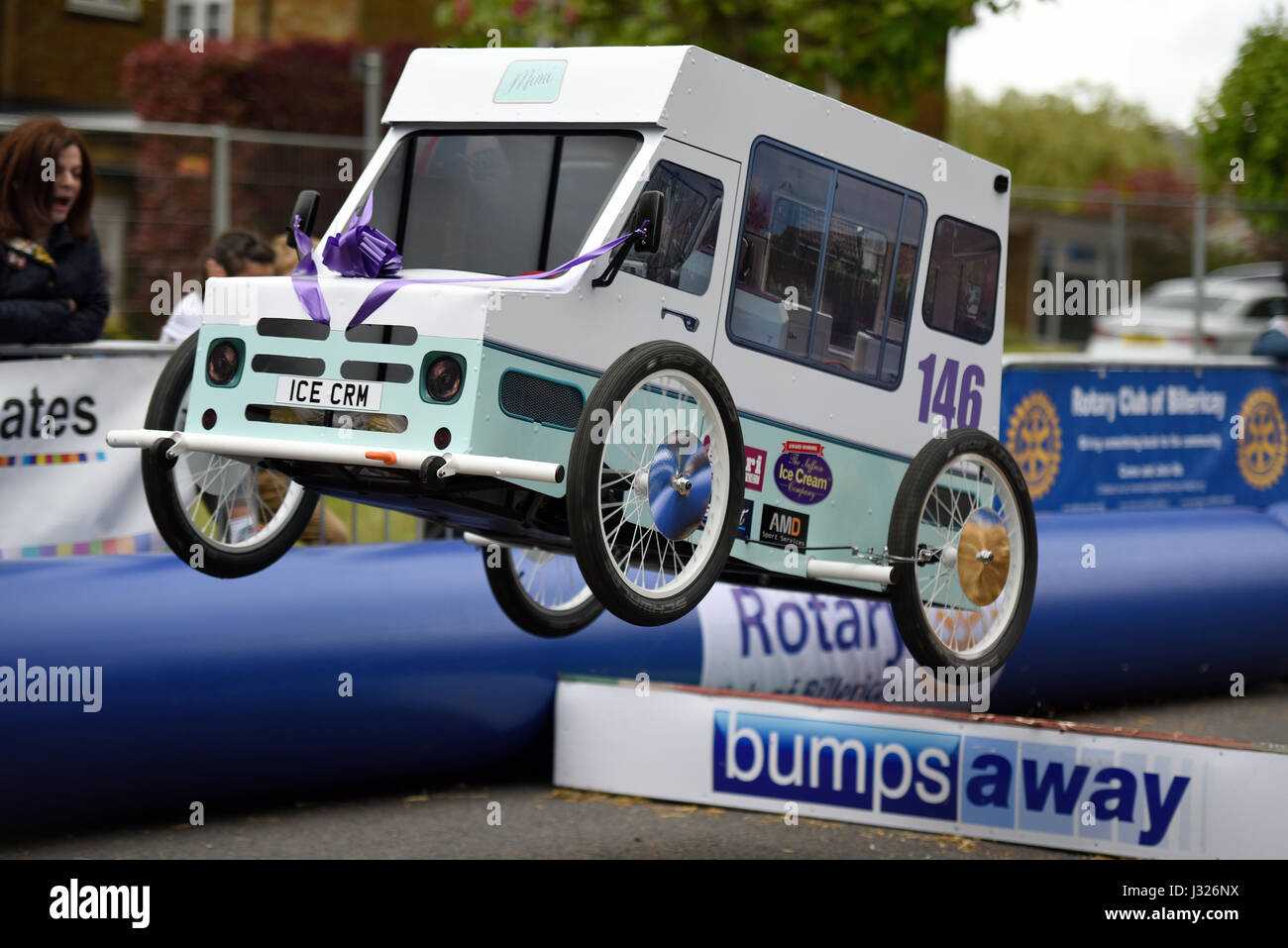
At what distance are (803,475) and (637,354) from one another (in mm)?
1335

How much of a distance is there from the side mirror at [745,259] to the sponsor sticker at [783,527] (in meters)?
0.93

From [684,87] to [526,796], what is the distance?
17.8ft

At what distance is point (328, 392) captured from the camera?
19.8ft

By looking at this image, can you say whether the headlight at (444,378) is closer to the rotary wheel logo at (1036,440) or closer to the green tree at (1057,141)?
the rotary wheel logo at (1036,440)

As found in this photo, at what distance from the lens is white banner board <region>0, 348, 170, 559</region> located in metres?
8.99

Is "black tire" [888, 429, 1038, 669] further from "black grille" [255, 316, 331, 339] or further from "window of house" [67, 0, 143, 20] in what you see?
"window of house" [67, 0, 143, 20]

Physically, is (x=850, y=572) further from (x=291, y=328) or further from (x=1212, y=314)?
(x=1212, y=314)

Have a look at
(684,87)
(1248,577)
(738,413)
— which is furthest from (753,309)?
(1248,577)

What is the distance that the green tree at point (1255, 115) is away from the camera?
10055 mm

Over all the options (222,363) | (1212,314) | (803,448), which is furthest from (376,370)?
(1212,314)

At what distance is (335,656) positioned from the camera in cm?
965

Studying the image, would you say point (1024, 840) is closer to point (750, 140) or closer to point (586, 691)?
point (586, 691)

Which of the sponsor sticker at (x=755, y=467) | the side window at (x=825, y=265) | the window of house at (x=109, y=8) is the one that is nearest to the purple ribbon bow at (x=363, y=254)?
the side window at (x=825, y=265)

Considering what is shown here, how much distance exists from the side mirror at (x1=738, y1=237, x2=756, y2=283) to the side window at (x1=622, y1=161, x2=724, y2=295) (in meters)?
0.15
